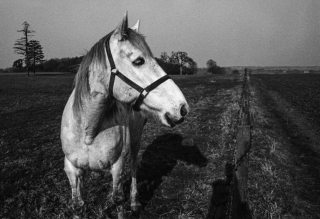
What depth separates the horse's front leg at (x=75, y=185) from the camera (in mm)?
2904

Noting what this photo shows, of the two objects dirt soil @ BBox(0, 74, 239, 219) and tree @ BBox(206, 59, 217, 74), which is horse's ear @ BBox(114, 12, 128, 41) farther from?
tree @ BBox(206, 59, 217, 74)

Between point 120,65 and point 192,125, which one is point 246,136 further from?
point 192,125

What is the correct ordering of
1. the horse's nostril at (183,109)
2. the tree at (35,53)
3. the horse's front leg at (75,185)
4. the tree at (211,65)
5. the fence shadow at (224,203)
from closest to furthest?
1. the horse's nostril at (183,109)
2. the fence shadow at (224,203)
3. the horse's front leg at (75,185)
4. the tree at (35,53)
5. the tree at (211,65)

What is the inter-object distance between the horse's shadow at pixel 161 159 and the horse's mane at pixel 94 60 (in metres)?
2.58

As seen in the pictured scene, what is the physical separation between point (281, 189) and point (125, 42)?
4.42 metres

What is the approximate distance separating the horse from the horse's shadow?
5.00 feet

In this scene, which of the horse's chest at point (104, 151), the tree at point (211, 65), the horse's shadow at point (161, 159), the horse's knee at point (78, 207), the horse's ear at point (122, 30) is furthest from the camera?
the tree at point (211, 65)

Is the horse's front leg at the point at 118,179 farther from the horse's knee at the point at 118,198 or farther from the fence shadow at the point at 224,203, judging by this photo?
the fence shadow at the point at 224,203

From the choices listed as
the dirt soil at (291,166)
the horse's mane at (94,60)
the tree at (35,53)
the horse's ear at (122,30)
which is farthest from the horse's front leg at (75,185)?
the tree at (35,53)

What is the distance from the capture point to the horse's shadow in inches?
182

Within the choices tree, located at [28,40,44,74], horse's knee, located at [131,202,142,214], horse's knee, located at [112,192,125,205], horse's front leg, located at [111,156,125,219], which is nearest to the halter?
horse's front leg, located at [111,156,125,219]

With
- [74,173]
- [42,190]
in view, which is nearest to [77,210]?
[74,173]

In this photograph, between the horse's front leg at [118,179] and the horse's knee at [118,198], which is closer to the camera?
the horse's front leg at [118,179]

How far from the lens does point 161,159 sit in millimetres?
5949
